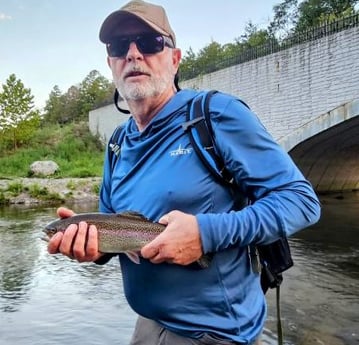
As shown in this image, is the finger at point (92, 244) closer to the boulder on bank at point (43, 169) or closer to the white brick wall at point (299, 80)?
the white brick wall at point (299, 80)

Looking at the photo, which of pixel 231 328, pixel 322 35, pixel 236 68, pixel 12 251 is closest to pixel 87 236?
pixel 231 328

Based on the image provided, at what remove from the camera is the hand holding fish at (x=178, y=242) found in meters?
1.84

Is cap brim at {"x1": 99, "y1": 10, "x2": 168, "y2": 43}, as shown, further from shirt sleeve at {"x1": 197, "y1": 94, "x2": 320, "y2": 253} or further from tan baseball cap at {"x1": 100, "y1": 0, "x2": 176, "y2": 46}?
shirt sleeve at {"x1": 197, "y1": 94, "x2": 320, "y2": 253}

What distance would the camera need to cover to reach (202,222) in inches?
73.3

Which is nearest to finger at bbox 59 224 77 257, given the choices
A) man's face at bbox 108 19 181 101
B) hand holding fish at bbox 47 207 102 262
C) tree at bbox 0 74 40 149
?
hand holding fish at bbox 47 207 102 262

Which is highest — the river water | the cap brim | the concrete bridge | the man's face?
the cap brim

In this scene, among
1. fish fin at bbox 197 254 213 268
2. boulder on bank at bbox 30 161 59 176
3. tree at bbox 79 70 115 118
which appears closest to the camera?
fish fin at bbox 197 254 213 268

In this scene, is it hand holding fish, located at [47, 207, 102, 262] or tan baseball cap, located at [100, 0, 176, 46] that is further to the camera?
tan baseball cap, located at [100, 0, 176, 46]

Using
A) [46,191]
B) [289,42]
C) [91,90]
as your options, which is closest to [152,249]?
[289,42]

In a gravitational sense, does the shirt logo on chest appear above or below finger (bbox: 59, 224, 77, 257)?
above

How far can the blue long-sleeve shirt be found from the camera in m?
1.91

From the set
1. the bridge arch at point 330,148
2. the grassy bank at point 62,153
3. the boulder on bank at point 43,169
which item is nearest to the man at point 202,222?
the bridge arch at point 330,148

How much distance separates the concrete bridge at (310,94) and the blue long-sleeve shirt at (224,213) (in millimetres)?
14413

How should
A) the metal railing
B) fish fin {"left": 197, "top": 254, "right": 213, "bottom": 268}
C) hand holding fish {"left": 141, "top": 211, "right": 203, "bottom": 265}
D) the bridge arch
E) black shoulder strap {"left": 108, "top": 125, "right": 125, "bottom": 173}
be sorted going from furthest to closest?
the bridge arch → the metal railing → black shoulder strap {"left": 108, "top": 125, "right": 125, "bottom": 173} → fish fin {"left": 197, "top": 254, "right": 213, "bottom": 268} → hand holding fish {"left": 141, "top": 211, "right": 203, "bottom": 265}
